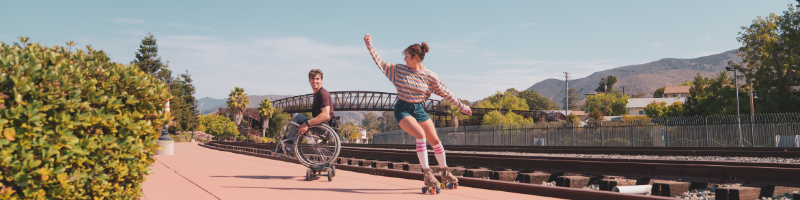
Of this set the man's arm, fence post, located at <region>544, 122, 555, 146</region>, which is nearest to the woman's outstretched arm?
the man's arm

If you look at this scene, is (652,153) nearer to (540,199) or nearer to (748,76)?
(540,199)

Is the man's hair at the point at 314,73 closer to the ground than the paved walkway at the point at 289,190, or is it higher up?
higher up

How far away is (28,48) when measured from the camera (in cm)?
293

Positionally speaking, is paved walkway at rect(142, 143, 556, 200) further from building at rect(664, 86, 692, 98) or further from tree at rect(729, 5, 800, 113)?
building at rect(664, 86, 692, 98)

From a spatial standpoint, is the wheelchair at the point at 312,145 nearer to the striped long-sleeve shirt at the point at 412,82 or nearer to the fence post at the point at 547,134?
the striped long-sleeve shirt at the point at 412,82

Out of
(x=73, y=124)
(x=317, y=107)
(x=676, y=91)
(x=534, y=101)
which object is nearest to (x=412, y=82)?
(x=317, y=107)

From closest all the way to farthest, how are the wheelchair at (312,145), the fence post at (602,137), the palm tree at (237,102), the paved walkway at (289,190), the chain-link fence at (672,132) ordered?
the paved walkway at (289,190)
the wheelchair at (312,145)
the chain-link fence at (672,132)
the fence post at (602,137)
the palm tree at (237,102)

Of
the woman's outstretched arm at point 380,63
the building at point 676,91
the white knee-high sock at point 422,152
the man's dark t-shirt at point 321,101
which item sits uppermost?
the building at point 676,91

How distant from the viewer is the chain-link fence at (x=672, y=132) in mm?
23906

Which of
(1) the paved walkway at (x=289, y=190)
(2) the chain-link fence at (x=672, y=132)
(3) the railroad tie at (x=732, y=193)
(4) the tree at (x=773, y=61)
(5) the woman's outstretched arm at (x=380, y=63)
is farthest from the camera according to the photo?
(4) the tree at (x=773, y=61)

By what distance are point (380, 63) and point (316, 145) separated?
1760 mm

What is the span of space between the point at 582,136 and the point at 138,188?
29908 millimetres

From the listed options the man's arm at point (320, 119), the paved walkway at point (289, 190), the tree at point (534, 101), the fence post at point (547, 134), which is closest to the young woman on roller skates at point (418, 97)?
the paved walkway at point (289, 190)

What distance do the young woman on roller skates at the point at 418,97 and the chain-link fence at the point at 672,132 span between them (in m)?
23.5
